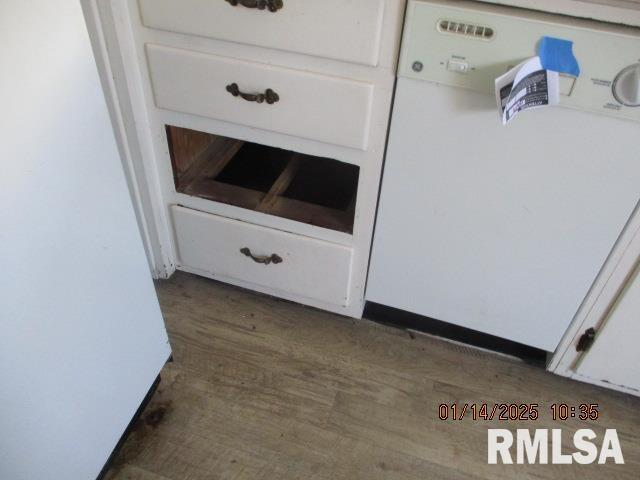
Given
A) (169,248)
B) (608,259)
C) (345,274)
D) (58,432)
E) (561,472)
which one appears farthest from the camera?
(169,248)

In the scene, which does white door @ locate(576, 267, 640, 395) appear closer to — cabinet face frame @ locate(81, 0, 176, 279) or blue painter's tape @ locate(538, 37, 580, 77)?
blue painter's tape @ locate(538, 37, 580, 77)

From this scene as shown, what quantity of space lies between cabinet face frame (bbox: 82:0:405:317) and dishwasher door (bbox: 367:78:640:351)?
0.12ft

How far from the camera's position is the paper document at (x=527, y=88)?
0.80 m

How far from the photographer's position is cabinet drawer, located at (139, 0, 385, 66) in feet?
2.84

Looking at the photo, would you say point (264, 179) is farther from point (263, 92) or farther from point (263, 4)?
point (263, 4)

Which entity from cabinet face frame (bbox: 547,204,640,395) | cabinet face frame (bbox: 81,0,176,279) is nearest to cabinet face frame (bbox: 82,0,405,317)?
cabinet face frame (bbox: 81,0,176,279)

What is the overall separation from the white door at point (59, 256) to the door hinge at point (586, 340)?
0.89 metres

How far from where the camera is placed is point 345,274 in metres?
1.22

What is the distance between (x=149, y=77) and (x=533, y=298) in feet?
2.90

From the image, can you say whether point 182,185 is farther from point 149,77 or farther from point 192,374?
point 192,374

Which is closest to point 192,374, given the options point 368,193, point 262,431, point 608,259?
point 262,431

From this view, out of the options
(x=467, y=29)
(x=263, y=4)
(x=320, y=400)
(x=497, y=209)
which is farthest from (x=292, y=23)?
(x=320, y=400)

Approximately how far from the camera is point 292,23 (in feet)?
2.95

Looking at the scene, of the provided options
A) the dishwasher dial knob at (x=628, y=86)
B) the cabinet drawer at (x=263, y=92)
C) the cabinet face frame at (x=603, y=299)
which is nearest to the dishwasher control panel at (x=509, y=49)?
the dishwasher dial knob at (x=628, y=86)
